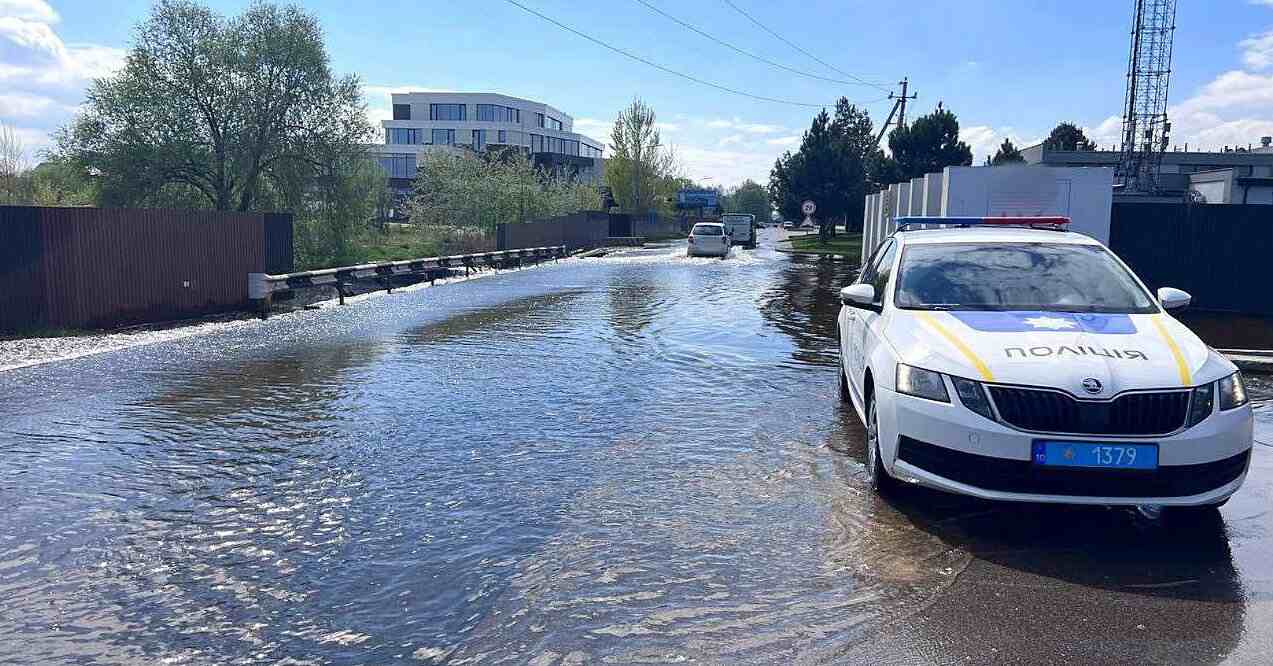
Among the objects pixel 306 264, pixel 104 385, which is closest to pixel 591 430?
pixel 104 385

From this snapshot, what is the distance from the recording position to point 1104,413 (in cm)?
471

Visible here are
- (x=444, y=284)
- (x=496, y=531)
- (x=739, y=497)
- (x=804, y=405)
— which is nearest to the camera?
(x=496, y=531)

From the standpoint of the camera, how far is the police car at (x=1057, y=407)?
4730 millimetres

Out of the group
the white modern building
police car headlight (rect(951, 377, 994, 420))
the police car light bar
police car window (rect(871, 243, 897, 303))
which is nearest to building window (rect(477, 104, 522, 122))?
the white modern building

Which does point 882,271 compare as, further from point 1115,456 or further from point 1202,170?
point 1202,170

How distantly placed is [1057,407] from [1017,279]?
1866mm

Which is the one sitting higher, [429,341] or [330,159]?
[330,159]

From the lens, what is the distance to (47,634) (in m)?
3.88

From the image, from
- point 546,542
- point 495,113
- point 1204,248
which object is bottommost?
point 546,542

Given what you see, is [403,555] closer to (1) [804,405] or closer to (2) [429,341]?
(1) [804,405]

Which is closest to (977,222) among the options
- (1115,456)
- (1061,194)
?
(1115,456)

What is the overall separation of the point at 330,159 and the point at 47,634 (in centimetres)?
3191

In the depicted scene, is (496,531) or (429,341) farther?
(429,341)

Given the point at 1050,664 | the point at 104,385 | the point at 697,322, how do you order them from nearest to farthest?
the point at 1050,664 < the point at 104,385 < the point at 697,322
